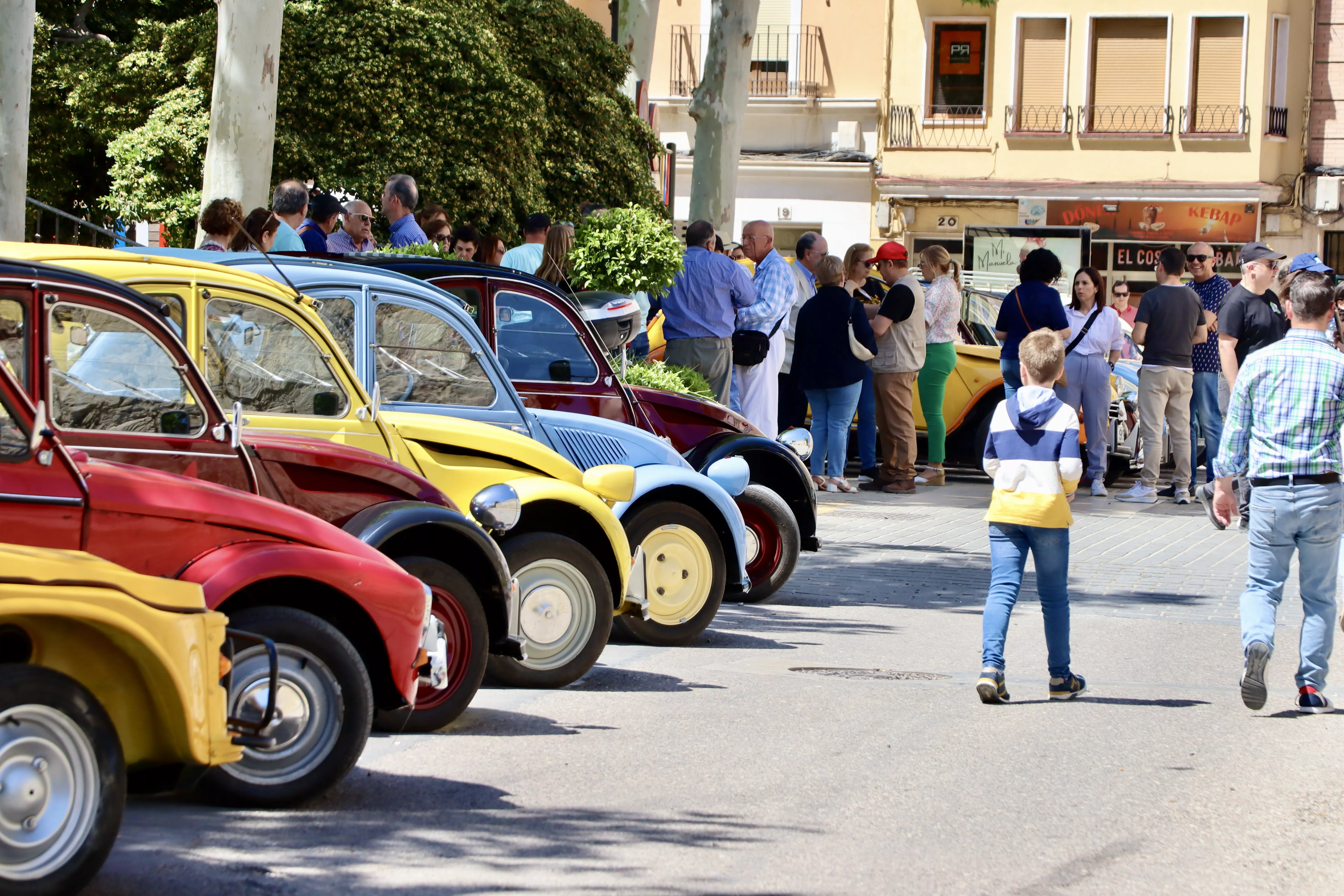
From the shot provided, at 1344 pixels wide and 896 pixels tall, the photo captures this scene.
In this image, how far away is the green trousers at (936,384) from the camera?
58.5ft

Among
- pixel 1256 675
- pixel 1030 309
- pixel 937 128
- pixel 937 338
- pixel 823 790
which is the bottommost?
pixel 823 790

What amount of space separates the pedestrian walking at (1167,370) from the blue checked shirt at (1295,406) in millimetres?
8380

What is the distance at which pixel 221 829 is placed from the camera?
549cm

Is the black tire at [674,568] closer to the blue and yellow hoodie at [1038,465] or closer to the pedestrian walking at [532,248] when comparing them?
the blue and yellow hoodie at [1038,465]

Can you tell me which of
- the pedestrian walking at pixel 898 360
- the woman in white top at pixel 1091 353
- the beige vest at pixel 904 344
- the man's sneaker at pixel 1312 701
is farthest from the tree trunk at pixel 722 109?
the man's sneaker at pixel 1312 701

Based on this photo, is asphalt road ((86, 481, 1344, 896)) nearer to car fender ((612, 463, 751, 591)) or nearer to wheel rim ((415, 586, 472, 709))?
wheel rim ((415, 586, 472, 709))

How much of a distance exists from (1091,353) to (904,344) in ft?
5.79

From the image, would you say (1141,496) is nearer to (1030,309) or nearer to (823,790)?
(1030,309)

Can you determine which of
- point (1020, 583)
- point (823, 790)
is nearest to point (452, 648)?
point (823, 790)

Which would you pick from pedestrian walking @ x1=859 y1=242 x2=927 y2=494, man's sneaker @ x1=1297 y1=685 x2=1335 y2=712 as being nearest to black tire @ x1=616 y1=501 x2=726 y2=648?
man's sneaker @ x1=1297 y1=685 x2=1335 y2=712

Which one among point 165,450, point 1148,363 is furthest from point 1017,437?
point 1148,363

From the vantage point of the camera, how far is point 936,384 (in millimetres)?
17875

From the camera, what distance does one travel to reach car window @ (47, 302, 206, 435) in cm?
565

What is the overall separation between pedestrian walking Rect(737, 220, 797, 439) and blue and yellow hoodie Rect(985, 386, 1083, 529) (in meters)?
7.05
